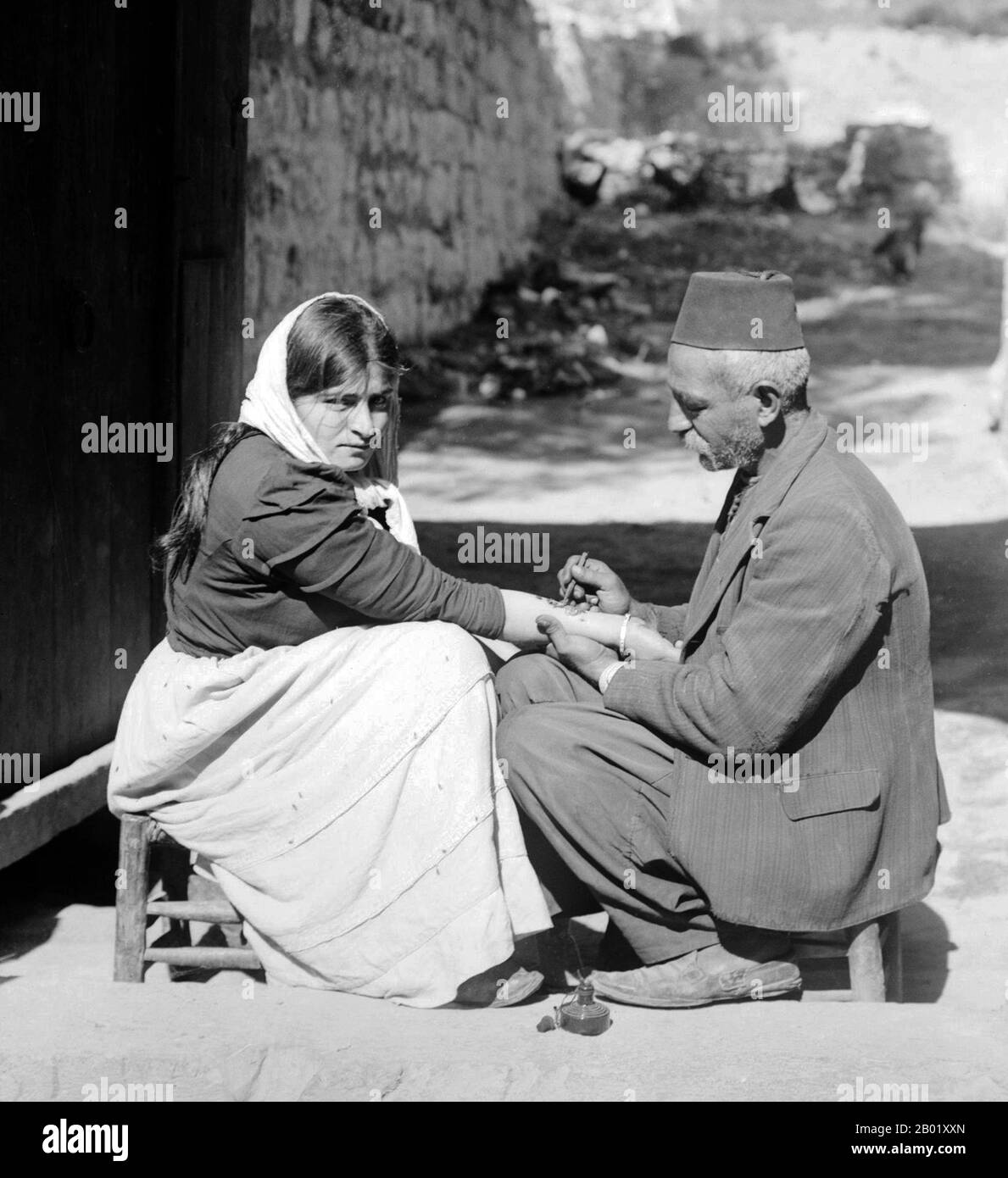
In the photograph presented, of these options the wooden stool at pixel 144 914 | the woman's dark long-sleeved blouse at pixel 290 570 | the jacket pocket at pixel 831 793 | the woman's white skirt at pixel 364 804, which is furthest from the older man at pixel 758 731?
the wooden stool at pixel 144 914

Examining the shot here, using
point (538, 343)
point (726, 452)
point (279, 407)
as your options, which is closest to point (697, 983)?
point (726, 452)

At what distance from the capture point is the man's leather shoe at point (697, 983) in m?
3.19

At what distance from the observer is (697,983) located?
3.19 metres

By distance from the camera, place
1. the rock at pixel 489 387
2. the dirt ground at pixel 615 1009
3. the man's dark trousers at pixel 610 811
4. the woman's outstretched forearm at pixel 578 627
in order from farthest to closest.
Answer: the rock at pixel 489 387, the woman's outstretched forearm at pixel 578 627, the man's dark trousers at pixel 610 811, the dirt ground at pixel 615 1009

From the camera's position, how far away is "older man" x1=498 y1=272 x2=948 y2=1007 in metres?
2.99

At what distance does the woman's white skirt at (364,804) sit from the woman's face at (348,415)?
1.30 feet

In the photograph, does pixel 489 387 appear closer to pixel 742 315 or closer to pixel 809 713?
pixel 742 315

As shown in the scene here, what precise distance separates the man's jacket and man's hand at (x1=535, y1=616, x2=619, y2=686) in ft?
0.53

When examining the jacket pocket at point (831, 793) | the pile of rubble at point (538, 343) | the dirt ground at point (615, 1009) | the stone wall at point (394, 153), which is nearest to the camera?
the dirt ground at point (615, 1009)

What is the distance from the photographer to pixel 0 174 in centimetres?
350

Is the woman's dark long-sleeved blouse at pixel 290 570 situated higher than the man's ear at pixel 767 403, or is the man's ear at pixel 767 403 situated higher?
the man's ear at pixel 767 403

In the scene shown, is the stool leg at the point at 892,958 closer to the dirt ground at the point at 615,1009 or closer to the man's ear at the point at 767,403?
the dirt ground at the point at 615,1009

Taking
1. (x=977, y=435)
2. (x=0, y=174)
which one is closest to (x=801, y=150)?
(x=977, y=435)

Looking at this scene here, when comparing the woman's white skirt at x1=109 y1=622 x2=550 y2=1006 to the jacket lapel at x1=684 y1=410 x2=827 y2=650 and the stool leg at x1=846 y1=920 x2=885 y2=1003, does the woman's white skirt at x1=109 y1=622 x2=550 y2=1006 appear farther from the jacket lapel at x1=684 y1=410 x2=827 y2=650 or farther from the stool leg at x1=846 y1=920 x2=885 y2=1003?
the stool leg at x1=846 y1=920 x2=885 y2=1003
